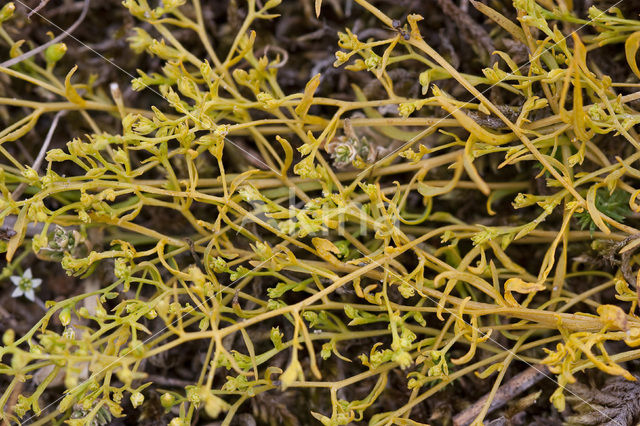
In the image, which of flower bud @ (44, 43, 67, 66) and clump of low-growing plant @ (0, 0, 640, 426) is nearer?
clump of low-growing plant @ (0, 0, 640, 426)

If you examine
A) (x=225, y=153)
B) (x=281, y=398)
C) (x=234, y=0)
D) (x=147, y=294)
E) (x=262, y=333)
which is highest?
(x=234, y=0)

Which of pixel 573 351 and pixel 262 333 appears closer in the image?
pixel 573 351

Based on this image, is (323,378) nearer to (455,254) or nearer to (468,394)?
(468,394)

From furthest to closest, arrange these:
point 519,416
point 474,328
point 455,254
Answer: point 519,416, point 455,254, point 474,328

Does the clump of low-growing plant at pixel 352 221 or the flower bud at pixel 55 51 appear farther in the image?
the flower bud at pixel 55 51

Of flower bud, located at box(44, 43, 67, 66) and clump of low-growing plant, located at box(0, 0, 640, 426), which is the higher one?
flower bud, located at box(44, 43, 67, 66)

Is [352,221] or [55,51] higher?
[55,51]

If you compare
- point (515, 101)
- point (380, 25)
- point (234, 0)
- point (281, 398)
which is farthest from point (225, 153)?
point (515, 101)

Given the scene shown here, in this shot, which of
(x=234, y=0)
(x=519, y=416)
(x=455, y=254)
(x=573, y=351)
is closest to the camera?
(x=573, y=351)
